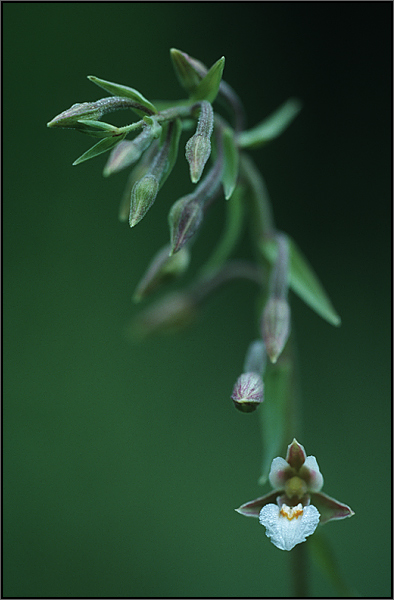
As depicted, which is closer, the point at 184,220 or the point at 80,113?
the point at 80,113

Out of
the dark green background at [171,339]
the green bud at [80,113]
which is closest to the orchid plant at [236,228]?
the green bud at [80,113]

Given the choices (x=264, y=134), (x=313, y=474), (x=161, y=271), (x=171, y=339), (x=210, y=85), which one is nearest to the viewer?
(x=313, y=474)

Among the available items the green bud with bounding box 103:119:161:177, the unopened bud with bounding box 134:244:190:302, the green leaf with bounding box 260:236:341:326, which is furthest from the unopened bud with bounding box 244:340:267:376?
the green bud with bounding box 103:119:161:177

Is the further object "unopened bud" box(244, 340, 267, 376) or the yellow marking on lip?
"unopened bud" box(244, 340, 267, 376)

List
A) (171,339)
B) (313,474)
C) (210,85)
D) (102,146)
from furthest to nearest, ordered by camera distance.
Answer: (171,339), (210,85), (313,474), (102,146)

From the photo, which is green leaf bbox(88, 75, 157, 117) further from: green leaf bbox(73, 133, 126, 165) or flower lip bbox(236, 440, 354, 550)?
flower lip bbox(236, 440, 354, 550)

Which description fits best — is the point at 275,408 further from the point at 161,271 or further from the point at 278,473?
the point at 161,271

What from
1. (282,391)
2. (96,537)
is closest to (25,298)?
(96,537)

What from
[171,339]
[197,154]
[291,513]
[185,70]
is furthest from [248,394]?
[171,339]
